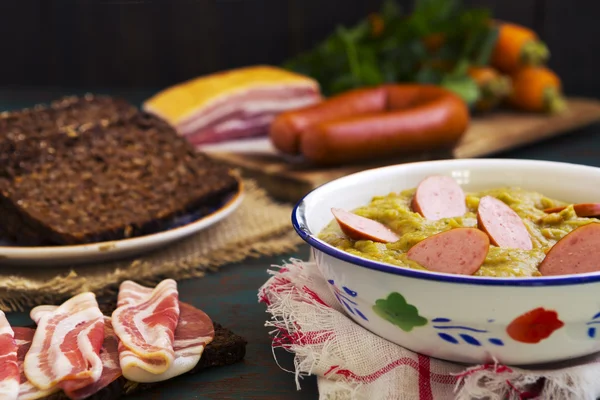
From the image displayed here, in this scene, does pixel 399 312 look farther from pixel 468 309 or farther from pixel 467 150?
pixel 467 150

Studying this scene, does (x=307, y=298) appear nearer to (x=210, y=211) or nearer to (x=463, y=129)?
(x=210, y=211)

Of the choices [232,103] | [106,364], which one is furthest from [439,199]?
[232,103]

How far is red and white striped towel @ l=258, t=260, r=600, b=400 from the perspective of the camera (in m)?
1.41

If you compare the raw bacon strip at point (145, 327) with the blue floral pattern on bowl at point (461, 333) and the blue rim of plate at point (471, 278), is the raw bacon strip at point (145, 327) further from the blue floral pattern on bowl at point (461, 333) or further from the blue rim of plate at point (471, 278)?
the blue floral pattern on bowl at point (461, 333)

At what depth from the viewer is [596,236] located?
147 centimetres

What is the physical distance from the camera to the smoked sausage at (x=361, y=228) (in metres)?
1.64

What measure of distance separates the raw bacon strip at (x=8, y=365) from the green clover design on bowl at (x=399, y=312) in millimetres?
715

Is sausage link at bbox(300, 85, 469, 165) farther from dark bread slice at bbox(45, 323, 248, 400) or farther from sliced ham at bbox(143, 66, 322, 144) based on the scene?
dark bread slice at bbox(45, 323, 248, 400)

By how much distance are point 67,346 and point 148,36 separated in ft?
15.3

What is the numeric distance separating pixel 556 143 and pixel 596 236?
249cm

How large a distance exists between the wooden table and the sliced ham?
4.43 feet

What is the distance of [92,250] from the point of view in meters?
2.16

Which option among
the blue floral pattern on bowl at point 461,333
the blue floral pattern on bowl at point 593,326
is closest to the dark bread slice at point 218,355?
the blue floral pattern on bowl at point 461,333

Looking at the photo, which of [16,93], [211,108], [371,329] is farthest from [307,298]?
[16,93]
